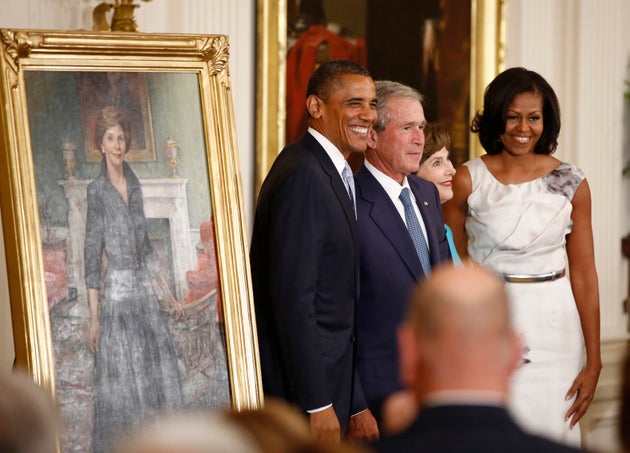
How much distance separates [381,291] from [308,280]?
21.0 inches

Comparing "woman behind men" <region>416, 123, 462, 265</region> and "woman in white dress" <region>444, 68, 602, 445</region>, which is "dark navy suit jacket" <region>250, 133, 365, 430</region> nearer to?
"woman behind men" <region>416, 123, 462, 265</region>

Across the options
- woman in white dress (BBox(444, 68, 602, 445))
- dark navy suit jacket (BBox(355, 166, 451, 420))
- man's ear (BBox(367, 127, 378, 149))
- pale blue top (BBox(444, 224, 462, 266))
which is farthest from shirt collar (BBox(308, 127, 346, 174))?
woman in white dress (BBox(444, 68, 602, 445))

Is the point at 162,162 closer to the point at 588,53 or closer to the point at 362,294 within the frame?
the point at 362,294

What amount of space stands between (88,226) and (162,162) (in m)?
0.43

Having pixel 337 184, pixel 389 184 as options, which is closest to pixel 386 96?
pixel 389 184

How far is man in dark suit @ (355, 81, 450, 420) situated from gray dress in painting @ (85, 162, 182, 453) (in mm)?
896

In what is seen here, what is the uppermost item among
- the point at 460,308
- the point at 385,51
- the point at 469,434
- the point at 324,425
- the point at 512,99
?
the point at 385,51

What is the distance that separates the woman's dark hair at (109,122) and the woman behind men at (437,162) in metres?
1.79

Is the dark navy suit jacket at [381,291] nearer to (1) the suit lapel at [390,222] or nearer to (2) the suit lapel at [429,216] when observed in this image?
(1) the suit lapel at [390,222]

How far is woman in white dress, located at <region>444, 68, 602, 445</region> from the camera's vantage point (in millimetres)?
5914

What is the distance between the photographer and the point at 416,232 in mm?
5293

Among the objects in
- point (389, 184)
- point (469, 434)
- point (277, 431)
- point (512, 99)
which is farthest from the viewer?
point (512, 99)

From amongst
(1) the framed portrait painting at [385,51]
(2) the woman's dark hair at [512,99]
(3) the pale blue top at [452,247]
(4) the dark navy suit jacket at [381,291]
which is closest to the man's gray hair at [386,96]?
(4) the dark navy suit jacket at [381,291]

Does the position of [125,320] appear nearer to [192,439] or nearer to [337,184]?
[337,184]
